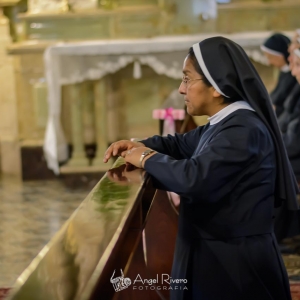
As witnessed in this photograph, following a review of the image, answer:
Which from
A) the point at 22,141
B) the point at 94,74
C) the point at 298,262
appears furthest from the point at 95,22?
the point at 298,262

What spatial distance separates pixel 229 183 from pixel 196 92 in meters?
0.36

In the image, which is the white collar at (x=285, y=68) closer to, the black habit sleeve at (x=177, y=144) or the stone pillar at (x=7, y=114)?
the black habit sleeve at (x=177, y=144)

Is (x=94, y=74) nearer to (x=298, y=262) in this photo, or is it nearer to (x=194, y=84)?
(x=298, y=262)

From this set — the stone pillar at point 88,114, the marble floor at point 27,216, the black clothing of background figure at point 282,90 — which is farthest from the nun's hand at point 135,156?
the stone pillar at point 88,114

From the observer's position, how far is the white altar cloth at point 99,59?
627 cm

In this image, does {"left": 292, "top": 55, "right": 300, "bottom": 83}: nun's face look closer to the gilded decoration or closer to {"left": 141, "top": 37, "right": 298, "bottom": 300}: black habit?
{"left": 141, "top": 37, "right": 298, "bottom": 300}: black habit

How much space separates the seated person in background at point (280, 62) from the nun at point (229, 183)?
318cm

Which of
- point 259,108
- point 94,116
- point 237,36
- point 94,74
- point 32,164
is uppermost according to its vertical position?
point 259,108

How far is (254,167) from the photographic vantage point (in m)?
2.01

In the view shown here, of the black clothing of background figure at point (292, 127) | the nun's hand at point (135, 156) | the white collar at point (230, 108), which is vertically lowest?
the black clothing of background figure at point (292, 127)

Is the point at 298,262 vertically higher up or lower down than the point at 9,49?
lower down

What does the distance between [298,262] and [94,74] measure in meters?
3.26

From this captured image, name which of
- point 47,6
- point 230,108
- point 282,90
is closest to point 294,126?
point 282,90

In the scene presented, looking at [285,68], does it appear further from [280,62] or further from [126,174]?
[126,174]
